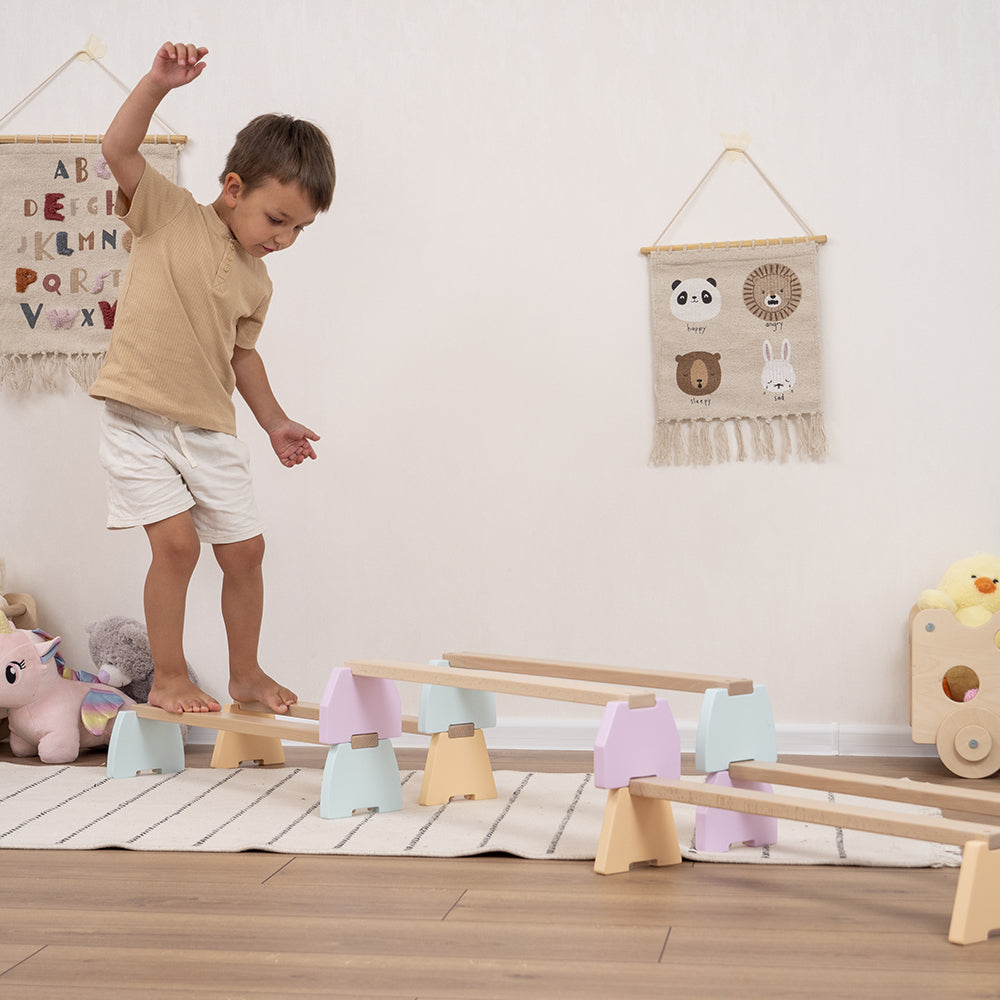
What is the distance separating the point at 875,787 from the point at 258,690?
961mm

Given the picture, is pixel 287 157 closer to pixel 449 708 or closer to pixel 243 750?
pixel 449 708

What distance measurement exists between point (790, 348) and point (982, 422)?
0.35 m

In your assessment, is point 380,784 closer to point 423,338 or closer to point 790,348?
point 423,338

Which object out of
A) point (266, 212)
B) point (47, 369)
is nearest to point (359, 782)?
point (266, 212)

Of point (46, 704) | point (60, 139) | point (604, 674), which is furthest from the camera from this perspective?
point (60, 139)

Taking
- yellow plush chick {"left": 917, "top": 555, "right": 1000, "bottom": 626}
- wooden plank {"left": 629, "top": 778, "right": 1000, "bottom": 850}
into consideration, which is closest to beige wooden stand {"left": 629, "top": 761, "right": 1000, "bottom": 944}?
wooden plank {"left": 629, "top": 778, "right": 1000, "bottom": 850}

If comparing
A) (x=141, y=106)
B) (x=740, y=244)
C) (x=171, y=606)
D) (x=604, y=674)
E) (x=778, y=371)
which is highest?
(x=141, y=106)

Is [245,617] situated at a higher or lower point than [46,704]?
higher

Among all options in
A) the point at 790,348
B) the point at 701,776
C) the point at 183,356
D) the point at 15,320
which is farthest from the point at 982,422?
the point at 15,320

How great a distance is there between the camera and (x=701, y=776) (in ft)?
6.15

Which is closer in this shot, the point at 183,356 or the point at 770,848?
the point at 770,848

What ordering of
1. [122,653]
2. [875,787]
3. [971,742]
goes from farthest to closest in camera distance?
[122,653] → [971,742] → [875,787]

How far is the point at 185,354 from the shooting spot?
1.79 meters

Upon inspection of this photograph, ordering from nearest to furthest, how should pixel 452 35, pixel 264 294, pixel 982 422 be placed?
pixel 264 294
pixel 982 422
pixel 452 35
